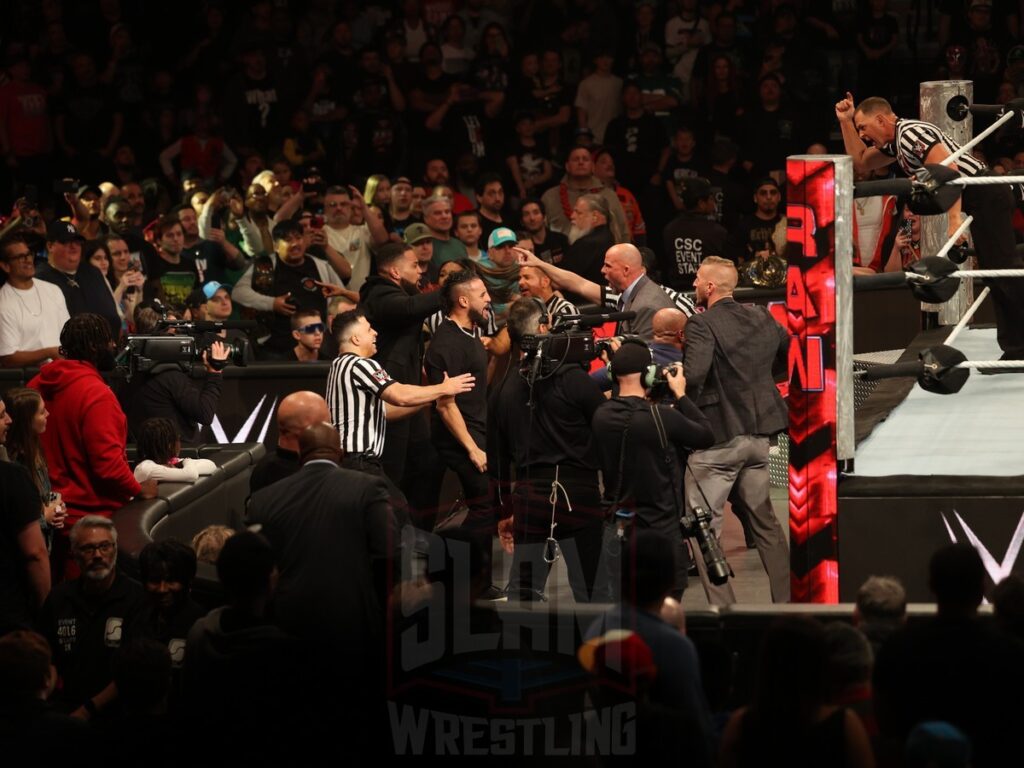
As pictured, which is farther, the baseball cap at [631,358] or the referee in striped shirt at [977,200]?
the baseball cap at [631,358]

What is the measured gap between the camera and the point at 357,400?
23.8 ft

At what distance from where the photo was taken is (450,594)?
4383 mm

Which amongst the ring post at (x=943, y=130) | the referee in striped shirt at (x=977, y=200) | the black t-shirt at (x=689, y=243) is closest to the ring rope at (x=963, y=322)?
the referee in striped shirt at (x=977, y=200)

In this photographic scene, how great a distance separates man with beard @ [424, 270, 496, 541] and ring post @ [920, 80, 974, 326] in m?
A: 2.02

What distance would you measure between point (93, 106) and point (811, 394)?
10.2 m

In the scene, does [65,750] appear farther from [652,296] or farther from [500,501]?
[652,296]

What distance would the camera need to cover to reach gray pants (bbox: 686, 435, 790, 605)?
6.64 m


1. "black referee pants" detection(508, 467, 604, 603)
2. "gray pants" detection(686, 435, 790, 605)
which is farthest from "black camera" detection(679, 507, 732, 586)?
"black referee pants" detection(508, 467, 604, 603)

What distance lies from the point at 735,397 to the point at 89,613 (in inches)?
112

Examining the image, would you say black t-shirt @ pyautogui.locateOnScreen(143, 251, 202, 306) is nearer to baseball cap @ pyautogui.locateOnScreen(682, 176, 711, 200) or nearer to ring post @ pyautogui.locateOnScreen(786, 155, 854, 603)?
baseball cap @ pyautogui.locateOnScreen(682, 176, 711, 200)

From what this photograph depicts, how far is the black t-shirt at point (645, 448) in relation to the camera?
6113 millimetres

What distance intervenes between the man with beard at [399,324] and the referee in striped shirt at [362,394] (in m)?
0.51

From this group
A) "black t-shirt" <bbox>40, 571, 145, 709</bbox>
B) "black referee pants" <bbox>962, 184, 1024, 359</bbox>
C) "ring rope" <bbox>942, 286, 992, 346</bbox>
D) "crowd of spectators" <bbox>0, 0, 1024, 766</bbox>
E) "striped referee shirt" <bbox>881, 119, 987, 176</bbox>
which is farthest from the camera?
"black referee pants" <bbox>962, 184, 1024, 359</bbox>

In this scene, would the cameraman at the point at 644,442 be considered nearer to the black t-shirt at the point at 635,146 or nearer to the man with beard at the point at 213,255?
the man with beard at the point at 213,255
